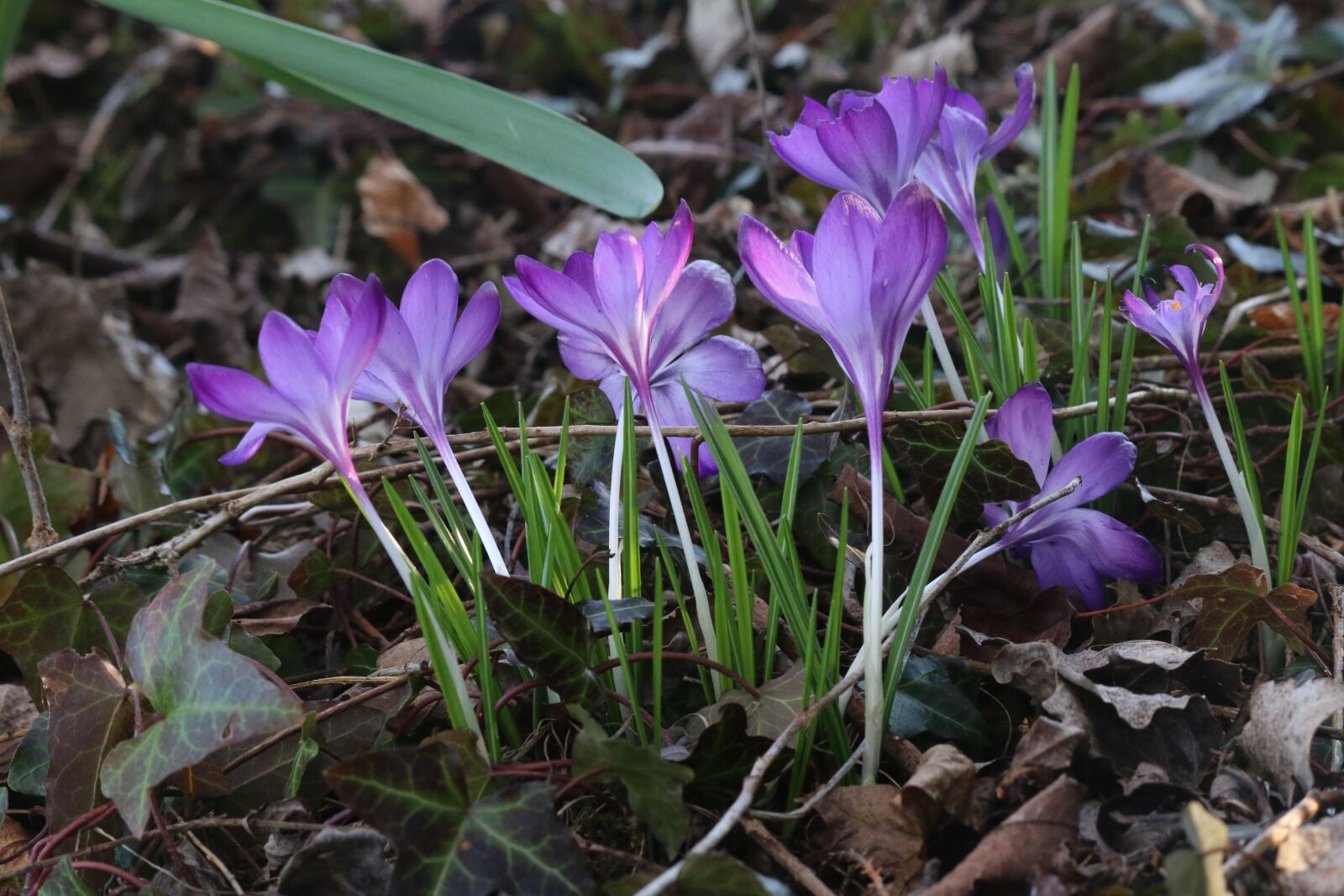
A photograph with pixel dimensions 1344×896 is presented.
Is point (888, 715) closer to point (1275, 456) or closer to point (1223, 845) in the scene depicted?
point (1223, 845)

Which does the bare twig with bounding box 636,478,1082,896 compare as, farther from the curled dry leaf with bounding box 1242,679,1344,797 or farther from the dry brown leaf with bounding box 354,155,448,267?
the dry brown leaf with bounding box 354,155,448,267

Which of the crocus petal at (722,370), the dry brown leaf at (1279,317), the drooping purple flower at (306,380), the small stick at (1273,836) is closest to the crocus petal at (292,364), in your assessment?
the drooping purple flower at (306,380)

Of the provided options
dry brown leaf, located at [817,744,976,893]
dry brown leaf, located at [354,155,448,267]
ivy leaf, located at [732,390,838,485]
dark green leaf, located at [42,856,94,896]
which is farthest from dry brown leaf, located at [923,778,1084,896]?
dry brown leaf, located at [354,155,448,267]

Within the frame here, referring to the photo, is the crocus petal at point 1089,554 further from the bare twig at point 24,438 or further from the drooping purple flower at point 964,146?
the bare twig at point 24,438

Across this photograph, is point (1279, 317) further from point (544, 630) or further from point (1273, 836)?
point (544, 630)

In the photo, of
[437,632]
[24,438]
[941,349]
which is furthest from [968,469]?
[24,438]
